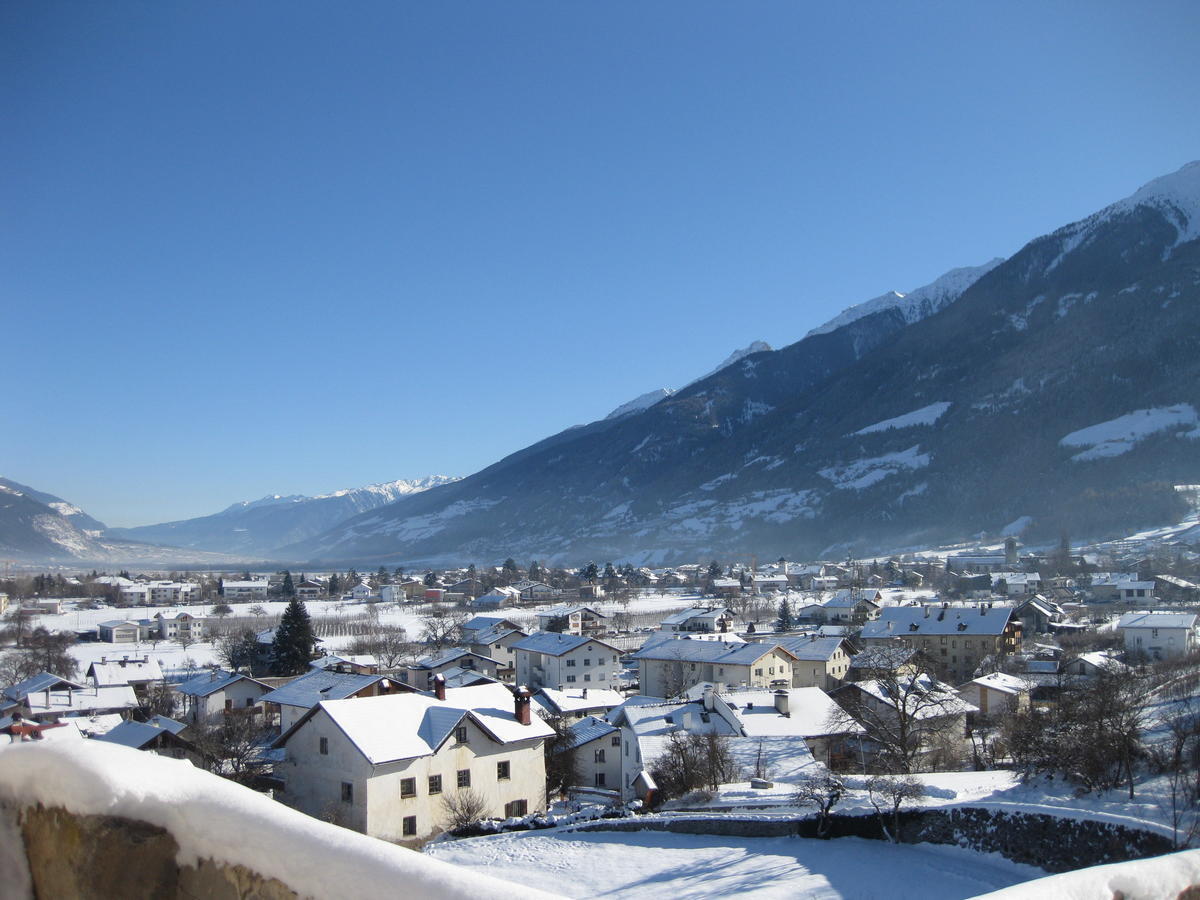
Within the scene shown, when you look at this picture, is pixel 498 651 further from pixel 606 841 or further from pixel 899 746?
pixel 606 841

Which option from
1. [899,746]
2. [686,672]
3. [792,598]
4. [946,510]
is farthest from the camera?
[946,510]

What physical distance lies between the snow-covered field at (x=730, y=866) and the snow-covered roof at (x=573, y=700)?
Answer: 20594 mm

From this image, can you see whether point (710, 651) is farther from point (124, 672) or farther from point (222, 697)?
point (124, 672)

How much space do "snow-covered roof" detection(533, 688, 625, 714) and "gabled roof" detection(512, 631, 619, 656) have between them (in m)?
11.6

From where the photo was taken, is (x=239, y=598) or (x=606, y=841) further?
(x=239, y=598)

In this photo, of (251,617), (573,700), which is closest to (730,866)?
(573,700)

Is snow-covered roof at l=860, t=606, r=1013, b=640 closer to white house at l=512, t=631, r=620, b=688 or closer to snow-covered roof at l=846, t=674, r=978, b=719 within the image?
white house at l=512, t=631, r=620, b=688

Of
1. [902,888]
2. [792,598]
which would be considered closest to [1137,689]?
[902,888]

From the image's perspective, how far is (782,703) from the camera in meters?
35.3

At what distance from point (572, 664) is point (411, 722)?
29028 millimetres

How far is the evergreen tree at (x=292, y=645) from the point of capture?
60438mm

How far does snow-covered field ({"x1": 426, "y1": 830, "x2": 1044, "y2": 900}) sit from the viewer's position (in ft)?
54.2

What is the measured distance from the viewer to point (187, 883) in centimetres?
257

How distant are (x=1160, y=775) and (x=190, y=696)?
43.6m
